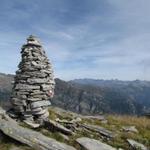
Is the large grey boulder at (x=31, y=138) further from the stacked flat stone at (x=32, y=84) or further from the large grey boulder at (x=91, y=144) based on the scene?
the stacked flat stone at (x=32, y=84)

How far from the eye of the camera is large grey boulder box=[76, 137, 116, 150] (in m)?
19.1

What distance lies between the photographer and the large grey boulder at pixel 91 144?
1906 cm

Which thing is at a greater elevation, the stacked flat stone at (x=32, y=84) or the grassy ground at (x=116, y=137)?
the stacked flat stone at (x=32, y=84)

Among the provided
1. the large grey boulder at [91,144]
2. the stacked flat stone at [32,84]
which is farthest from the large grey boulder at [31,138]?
the stacked flat stone at [32,84]

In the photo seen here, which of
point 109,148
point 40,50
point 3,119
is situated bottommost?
point 109,148

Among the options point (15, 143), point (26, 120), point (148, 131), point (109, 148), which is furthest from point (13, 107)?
point (148, 131)

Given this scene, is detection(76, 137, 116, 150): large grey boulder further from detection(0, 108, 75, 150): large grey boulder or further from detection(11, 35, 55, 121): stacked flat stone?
detection(11, 35, 55, 121): stacked flat stone

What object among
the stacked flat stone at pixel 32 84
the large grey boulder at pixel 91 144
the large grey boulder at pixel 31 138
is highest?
the stacked flat stone at pixel 32 84

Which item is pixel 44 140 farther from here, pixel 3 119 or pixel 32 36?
pixel 32 36

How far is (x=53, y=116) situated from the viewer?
26938mm

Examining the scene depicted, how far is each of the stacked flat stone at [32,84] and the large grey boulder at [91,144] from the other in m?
5.60

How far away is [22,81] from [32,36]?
4287 mm

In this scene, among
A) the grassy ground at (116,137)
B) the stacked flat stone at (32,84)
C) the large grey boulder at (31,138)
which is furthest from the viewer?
the stacked flat stone at (32,84)

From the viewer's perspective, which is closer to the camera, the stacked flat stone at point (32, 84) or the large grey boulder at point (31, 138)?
the large grey boulder at point (31, 138)
